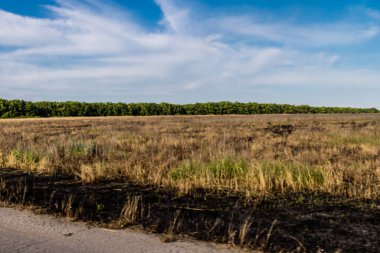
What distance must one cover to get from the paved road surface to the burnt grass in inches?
11.4

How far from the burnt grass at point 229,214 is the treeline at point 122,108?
72.7m

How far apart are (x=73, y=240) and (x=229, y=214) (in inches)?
92.1

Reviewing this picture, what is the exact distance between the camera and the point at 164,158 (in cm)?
1157

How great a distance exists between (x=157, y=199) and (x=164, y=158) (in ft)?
15.2

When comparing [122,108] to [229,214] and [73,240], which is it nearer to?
[229,214]

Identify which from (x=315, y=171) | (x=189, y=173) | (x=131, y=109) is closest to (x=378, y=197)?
(x=315, y=171)

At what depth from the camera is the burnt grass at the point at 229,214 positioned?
4.82m

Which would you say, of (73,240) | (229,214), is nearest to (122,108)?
(229,214)

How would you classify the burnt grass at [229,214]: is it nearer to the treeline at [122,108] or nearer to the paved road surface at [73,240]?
the paved road surface at [73,240]

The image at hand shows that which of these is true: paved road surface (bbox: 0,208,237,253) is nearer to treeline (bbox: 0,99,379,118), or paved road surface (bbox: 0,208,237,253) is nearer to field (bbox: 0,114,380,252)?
field (bbox: 0,114,380,252)

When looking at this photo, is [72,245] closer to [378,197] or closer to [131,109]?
[378,197]

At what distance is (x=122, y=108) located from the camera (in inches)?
3297

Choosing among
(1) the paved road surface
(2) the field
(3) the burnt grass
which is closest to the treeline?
(2) the field

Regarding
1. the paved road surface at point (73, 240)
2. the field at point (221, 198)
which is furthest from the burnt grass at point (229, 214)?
the paved road surface at point (73, 240)
